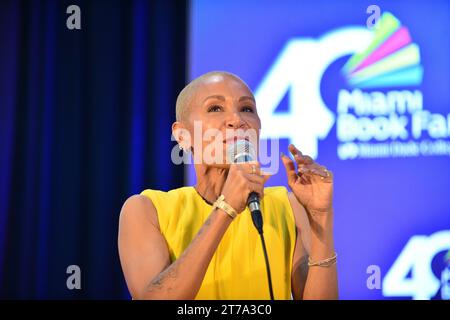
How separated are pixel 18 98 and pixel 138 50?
789 millimetres

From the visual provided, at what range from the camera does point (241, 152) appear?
1.32m

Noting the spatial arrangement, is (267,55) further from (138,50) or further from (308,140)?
(138,50)

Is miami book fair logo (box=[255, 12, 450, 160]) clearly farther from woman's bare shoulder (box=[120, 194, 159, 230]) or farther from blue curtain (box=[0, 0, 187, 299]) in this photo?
woman's bare shoulder (box=[120, 194, 159, 230])

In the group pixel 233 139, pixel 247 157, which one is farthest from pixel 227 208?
pixel 233 139

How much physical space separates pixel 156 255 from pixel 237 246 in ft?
0.90

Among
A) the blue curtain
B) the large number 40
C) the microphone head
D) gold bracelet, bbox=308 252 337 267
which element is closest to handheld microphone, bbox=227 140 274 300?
the microphone head

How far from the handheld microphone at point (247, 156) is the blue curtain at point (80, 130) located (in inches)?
64.2

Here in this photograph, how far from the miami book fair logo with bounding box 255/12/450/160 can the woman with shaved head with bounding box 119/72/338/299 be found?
1.21 meters

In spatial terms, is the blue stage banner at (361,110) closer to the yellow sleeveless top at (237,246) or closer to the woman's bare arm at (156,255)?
the yellow sleeveless top at (237,246)

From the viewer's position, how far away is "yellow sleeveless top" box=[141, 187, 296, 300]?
1.48 m

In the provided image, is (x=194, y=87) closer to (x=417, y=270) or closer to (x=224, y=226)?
(x=224, y=226)
